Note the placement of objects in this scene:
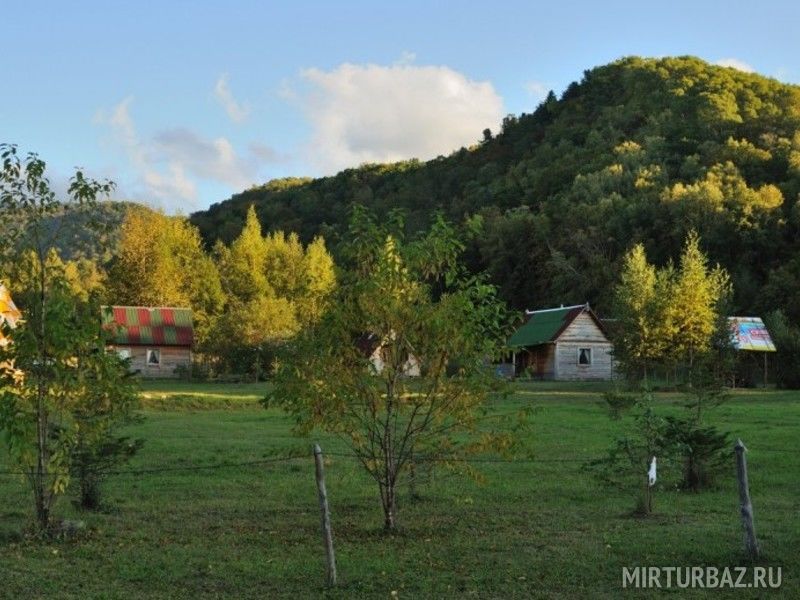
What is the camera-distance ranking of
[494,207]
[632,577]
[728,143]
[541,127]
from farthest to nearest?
1. [541,127]
2. [494,207]
3. [728,143]
4. [632,577]

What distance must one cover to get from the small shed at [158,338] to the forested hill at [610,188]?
39.7ft

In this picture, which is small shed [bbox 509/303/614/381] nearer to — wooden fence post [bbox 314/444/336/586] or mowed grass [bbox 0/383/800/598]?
mowed grass [bbox 0/383/800/598]

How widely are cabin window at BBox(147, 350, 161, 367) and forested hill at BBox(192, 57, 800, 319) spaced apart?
47.1ft

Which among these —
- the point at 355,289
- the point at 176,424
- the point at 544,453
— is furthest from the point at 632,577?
the point at 176,424

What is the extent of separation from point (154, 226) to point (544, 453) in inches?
1935

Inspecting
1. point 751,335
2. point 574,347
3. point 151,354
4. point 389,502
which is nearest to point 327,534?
point 389,502

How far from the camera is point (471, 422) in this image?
35.3 feet

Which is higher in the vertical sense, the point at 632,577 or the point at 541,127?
the point at 541,127

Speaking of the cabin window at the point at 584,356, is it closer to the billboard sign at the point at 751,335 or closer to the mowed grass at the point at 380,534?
the billboard sign at the point at 751,335

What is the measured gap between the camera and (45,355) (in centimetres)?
1027

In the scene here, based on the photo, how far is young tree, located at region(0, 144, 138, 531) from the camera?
394 inches

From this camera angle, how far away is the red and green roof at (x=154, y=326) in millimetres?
56375

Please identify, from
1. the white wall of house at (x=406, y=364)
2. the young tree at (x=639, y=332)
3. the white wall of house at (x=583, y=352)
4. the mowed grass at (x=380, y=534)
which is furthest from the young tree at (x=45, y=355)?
the white wall of house at (x=583, y=352)

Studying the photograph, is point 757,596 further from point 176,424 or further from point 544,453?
point 176,424
